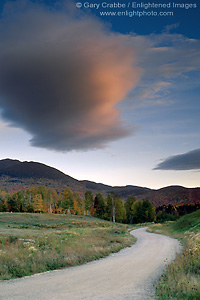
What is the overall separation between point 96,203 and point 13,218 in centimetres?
5136

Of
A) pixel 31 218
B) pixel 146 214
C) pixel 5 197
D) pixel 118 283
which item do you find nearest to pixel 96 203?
pixel 146 214

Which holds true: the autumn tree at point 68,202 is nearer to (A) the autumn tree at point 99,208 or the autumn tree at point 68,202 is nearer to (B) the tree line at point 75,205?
(B) the tree line at point 75,205

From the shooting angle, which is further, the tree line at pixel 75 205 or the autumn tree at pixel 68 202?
the autumn tree at pixel 68 202

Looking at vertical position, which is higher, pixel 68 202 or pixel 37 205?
pixel 68 202

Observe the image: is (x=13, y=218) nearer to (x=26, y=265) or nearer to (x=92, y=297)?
(x=26, y=265)

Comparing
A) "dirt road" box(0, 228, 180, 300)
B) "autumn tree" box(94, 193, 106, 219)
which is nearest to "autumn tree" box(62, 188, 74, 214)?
"autumn tree" box(94, 193, 106, 219)

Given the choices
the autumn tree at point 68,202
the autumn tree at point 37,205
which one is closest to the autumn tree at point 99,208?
the autumn tree at point 68,202

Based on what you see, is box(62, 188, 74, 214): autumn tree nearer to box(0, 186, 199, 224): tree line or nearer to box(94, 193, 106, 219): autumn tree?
box(0, 186, 199, 224): tree line

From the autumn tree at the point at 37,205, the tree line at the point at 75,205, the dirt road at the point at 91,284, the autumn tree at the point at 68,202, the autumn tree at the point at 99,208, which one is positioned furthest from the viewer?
the autumn tree at the point at 99,208

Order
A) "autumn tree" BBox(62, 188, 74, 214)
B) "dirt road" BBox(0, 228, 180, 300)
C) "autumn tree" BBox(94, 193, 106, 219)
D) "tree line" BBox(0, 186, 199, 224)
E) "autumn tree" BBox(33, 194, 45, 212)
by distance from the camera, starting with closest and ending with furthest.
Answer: "dirt road" BBox(0, 228, 180, 300)
"autumn tree" BBox(33, 194, 45, 212)
"tree line" BBox(0, 186, 199, 224)
"autumn tree" BBox(62, 188, 74, 214)
"autumn tree" BBox(94, 193, 106, 219)

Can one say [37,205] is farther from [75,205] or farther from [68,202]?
[75,205]

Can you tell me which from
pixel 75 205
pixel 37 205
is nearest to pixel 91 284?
pixel 37 205

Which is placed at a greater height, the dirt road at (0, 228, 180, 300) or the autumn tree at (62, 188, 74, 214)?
the autumn tree at (62, 188, 74, 214)

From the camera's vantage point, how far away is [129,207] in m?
111
